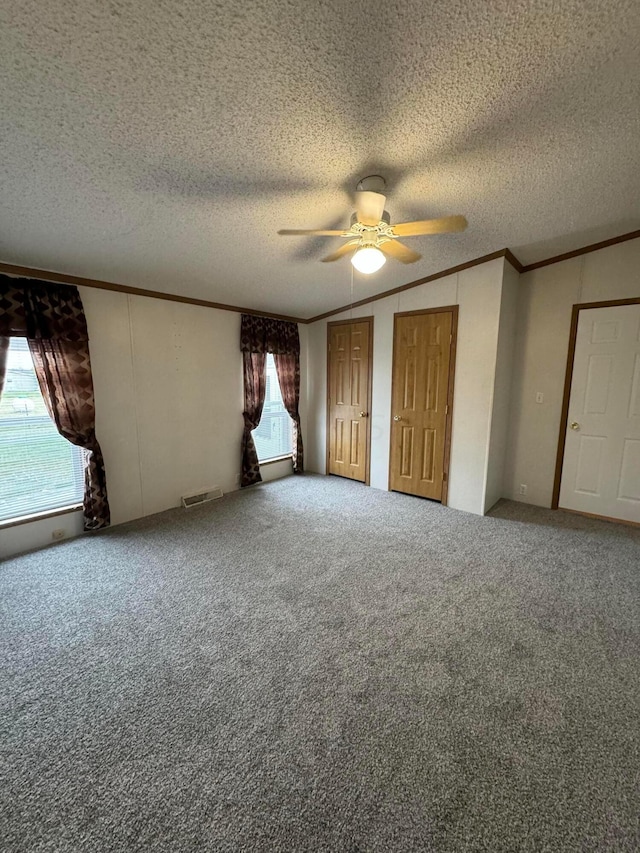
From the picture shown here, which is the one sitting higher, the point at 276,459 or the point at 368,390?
the point at 368,390

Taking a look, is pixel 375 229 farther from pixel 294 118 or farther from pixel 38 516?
pixel 38 516

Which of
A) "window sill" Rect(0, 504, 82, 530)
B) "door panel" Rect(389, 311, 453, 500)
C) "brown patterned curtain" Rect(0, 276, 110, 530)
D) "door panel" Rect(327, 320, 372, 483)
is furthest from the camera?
"door panel" Rect(327, 320, 372, 483)

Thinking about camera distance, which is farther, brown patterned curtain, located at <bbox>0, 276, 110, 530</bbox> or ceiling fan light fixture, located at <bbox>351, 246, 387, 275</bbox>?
brown patterned curtain, located at <bbox>0, 276, 110, 530</bbox>

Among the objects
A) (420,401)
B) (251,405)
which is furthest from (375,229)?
(251,405)

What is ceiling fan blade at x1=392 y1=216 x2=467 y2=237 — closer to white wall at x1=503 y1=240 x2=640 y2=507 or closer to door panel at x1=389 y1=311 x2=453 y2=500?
door panel at x1=389 y1=311 x2=453 y2=500

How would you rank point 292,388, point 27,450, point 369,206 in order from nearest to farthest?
point 369,206 → point 27,450 → point 292,388

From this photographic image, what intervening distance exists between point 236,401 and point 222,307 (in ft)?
3.65

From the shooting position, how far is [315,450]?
5160 millimetres

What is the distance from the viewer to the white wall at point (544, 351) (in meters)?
3.28

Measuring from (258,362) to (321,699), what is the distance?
362cm

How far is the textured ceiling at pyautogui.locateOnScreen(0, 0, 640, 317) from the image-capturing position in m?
1.17

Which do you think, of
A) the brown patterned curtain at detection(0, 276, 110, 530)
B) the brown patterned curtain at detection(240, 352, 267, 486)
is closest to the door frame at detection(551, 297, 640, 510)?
the brown patterned curtain at detection(240, 352, 267, 486)

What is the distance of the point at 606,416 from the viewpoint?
3.35 meters

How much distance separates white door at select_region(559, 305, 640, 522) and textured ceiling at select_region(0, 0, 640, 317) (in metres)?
1.10
